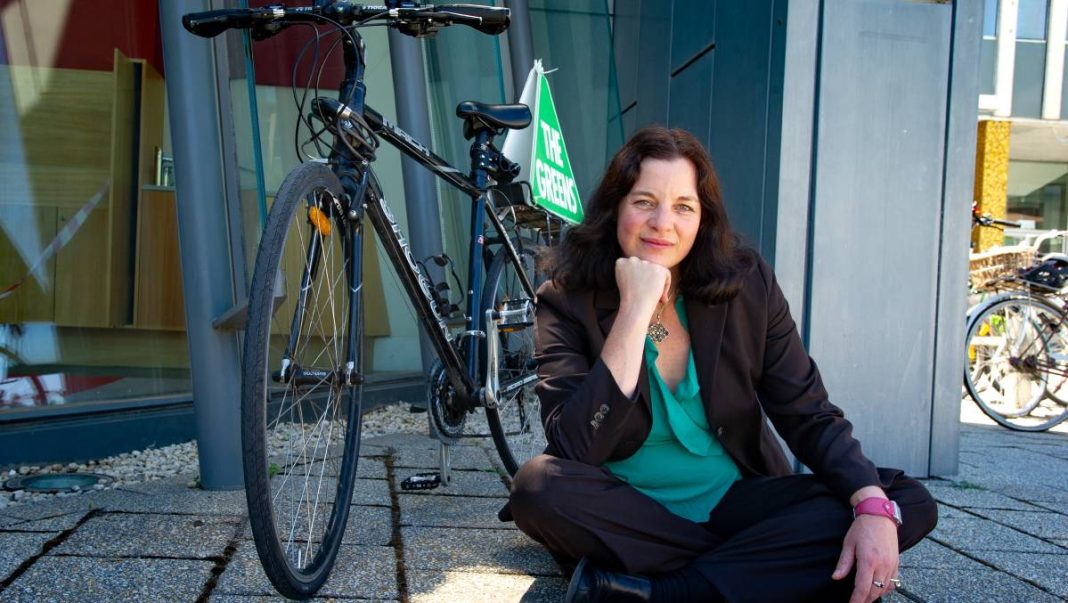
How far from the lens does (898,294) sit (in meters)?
3.03

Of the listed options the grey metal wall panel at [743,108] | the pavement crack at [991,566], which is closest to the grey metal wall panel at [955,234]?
the grey metal wall panel at [743,108]

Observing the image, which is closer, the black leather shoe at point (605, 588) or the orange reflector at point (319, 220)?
the black leather shoe at point (605, 588)

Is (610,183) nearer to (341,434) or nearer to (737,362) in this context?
(737,362)

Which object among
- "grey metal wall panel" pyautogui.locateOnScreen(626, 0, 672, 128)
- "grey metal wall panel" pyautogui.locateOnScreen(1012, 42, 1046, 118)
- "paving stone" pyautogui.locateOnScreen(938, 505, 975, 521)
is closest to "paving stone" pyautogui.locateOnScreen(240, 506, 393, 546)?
"paving stone" pyautogui.locateOnScreen(938, 505, 975, 521)

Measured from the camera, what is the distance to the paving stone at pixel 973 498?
2.79m

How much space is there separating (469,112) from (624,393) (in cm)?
125

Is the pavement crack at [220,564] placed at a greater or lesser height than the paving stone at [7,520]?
greater

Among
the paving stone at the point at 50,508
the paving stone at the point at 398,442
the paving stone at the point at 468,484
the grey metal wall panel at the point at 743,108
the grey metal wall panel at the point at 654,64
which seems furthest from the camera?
the grey metal wall panel at the point at 654,64

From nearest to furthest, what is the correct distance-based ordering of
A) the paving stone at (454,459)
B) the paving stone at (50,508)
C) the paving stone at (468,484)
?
1. the paving stone at (50,508)
2. the paving stone at (468,484)
3. the paving stone at (454,459)

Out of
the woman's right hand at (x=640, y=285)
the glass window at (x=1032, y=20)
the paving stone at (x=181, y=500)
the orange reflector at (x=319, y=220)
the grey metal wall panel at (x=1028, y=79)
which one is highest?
the glass window at (x=1032, y=20)

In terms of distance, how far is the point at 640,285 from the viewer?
5.69 feet

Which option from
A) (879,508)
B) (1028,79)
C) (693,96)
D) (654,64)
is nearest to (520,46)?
(654,64)

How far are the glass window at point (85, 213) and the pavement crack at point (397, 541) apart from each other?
1228 millimetres

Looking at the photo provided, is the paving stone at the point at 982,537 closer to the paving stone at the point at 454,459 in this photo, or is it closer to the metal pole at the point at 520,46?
the paving stone at the point at 454,459
